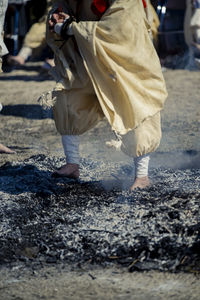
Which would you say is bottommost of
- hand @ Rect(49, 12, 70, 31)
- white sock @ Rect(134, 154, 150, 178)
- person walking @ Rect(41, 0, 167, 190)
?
white sock @ Rect(134, 154, 150, 178)

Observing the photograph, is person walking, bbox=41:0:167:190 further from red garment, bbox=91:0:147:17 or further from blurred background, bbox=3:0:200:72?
blurred background, bbox=3:0:200:72

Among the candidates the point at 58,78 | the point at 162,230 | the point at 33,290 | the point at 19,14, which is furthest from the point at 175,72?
the point at 33,290

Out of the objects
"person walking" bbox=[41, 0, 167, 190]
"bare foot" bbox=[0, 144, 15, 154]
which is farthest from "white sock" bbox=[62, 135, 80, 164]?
"bare foot" bbox=[0, 144, 15, 154]

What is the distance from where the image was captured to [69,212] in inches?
149

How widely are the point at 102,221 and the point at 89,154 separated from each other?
183cm

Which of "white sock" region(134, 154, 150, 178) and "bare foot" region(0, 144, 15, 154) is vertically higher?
"white sock" region(134, 154, 150, 178)

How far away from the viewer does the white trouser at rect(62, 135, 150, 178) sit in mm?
4082

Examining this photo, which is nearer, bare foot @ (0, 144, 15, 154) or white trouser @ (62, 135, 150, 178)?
white trouser @ (62, 135, 150, 178)

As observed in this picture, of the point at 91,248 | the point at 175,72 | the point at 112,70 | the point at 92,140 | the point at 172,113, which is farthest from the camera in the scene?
the point at 175,72

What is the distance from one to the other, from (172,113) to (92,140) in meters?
1.37

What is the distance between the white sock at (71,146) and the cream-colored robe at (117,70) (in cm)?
24

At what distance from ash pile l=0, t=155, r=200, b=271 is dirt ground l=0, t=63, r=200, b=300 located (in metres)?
0.10

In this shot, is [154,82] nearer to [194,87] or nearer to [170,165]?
[170,165]

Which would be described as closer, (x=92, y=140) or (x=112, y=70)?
(x=112, y=70)
